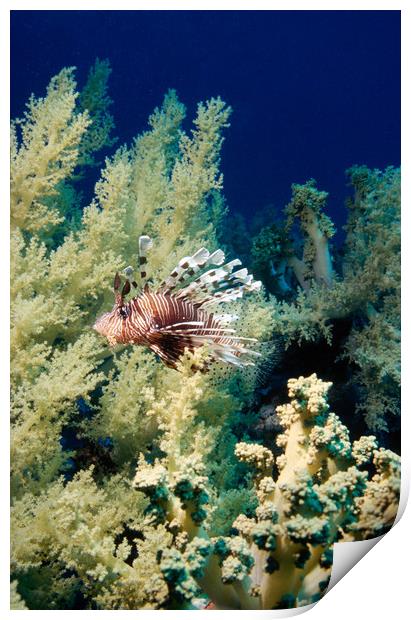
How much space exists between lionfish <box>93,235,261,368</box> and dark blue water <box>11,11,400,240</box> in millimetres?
1139

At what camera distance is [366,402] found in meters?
2.84

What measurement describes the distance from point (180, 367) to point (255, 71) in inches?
383

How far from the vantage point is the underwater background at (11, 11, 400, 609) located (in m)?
1.66

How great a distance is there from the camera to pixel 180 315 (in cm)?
219

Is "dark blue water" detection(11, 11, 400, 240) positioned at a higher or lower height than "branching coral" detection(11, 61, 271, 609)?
higher

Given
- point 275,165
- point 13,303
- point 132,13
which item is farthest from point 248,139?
point 13,303

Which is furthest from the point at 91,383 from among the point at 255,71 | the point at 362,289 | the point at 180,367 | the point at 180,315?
the point at 255,71

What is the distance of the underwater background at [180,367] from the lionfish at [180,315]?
0.02 metres

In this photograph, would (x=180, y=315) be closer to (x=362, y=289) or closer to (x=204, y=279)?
(x=204, y=279)

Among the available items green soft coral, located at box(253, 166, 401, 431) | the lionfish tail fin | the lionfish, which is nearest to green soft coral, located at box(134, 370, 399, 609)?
the lionfish

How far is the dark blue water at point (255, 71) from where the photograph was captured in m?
2.54

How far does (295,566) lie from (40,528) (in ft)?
3.33

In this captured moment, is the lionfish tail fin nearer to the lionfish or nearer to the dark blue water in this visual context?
the lionfish
